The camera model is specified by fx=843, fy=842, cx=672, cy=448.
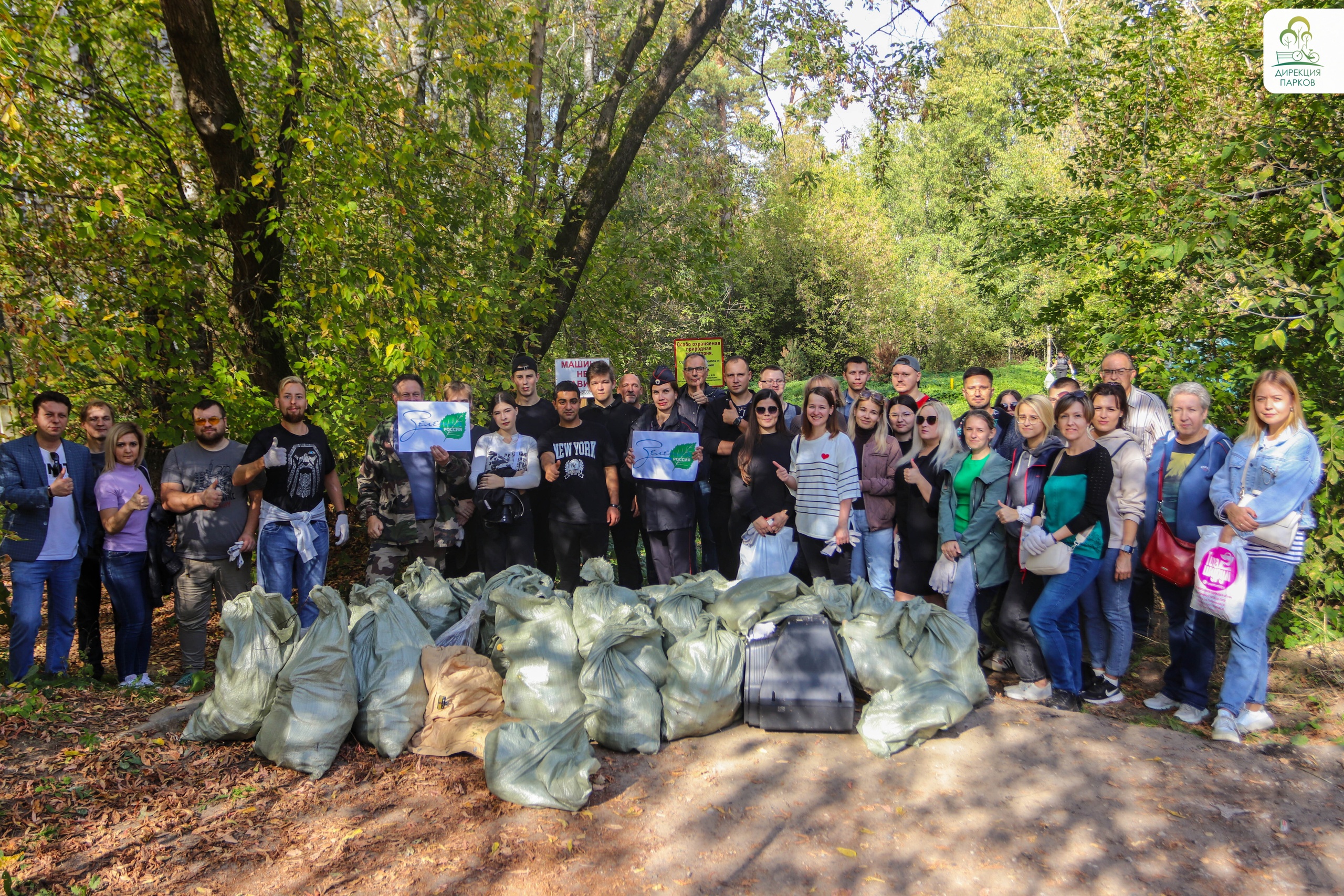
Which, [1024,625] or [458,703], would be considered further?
[1024,625]

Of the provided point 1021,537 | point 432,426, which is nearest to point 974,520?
point 1021,537

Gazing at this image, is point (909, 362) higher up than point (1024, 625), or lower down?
higher up

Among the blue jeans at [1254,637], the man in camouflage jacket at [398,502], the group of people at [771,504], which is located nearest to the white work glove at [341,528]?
the group of people at [771,504]

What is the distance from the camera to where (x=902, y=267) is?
1375 inches

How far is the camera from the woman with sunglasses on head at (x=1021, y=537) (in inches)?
198

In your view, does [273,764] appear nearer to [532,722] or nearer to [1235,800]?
[532,722]

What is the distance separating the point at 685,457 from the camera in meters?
6.36

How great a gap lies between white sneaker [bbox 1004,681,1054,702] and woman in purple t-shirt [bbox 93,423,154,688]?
17.3ft

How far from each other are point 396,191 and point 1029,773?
249 inches

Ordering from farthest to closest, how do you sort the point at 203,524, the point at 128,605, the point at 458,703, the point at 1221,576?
1. the point at 203,524
2. the point at 128,605
3. the point at 1221,576
4. the point at 458,703

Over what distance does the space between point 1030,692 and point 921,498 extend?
141cm

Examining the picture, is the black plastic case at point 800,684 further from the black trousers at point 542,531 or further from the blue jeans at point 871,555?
the black trousers at point 542,531

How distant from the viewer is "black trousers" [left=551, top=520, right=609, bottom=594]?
21.1 feet

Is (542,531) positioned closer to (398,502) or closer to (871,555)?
(398,502)
